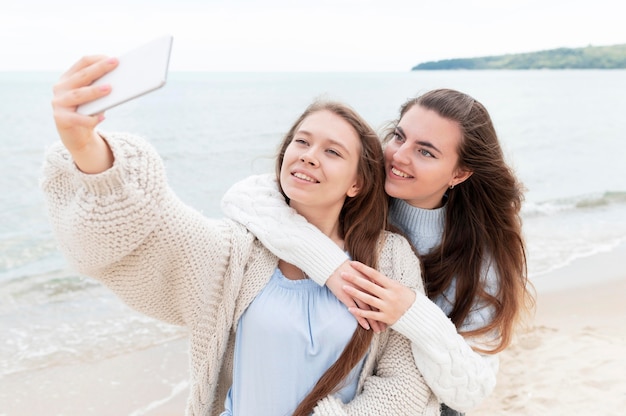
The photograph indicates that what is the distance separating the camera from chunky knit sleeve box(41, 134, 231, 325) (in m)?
1.68

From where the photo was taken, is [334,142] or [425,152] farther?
[425,152]

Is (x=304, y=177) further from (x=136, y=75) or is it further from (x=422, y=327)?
(x=136, y=75)

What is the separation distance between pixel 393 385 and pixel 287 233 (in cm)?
68

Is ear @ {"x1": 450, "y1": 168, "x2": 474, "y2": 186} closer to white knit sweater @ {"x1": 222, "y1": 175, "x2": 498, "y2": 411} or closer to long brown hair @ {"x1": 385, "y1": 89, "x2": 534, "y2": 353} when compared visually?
long brown hair @ {"x1": 385, "y1": 89, "x2": 534, "y2": 353}

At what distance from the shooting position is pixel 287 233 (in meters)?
2.19

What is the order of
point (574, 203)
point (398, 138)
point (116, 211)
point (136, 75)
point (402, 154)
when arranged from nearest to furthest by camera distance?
point (136, 75)
point (116, 211)
point (402, 154)
point (398, 138)
point (574, 203)

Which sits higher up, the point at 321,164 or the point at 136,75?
the point at 136,75

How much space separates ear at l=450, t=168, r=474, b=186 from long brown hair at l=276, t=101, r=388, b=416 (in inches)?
15.0

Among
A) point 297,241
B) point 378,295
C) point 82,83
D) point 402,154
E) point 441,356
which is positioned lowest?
point 441,356

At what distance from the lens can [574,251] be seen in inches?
314

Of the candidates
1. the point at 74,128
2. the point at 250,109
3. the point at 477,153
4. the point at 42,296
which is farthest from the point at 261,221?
the point at 250,109

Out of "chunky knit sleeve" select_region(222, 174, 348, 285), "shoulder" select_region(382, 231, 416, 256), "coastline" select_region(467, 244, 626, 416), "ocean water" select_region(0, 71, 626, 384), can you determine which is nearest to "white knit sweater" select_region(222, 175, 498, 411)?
"chunky knit sleeve" select_region(222, 174, 348, 285)

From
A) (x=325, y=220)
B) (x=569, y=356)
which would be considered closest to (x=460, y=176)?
(x=325, y=220)

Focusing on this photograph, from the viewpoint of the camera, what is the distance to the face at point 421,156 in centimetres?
259
